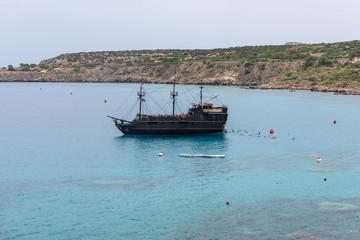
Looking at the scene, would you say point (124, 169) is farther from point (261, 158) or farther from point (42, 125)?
point (42, 125)

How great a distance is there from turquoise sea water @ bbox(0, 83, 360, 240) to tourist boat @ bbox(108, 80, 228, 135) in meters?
1.79

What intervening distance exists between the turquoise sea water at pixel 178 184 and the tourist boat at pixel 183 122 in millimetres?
1786

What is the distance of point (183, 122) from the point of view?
82250 mm

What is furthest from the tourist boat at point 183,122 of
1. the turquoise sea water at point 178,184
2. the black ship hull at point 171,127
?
the turquoise sea water at point 178,184

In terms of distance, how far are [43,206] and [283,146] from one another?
46.2 m

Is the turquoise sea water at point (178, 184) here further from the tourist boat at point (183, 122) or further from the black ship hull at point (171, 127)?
the tourist boat at point (183, 122)

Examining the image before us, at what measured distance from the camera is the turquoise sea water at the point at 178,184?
37.9 meters

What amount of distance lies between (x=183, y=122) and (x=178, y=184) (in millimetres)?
32421

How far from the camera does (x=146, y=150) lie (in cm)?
7031

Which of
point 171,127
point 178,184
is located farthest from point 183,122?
point 178,184

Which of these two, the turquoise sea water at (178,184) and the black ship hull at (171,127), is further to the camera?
the black ship hull at (171,127)

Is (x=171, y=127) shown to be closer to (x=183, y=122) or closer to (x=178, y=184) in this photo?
(x=183, y=122)

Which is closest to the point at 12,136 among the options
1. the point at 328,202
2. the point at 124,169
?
the point at 124,169

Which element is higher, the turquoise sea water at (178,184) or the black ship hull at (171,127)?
the black ship hull at (171,127)
